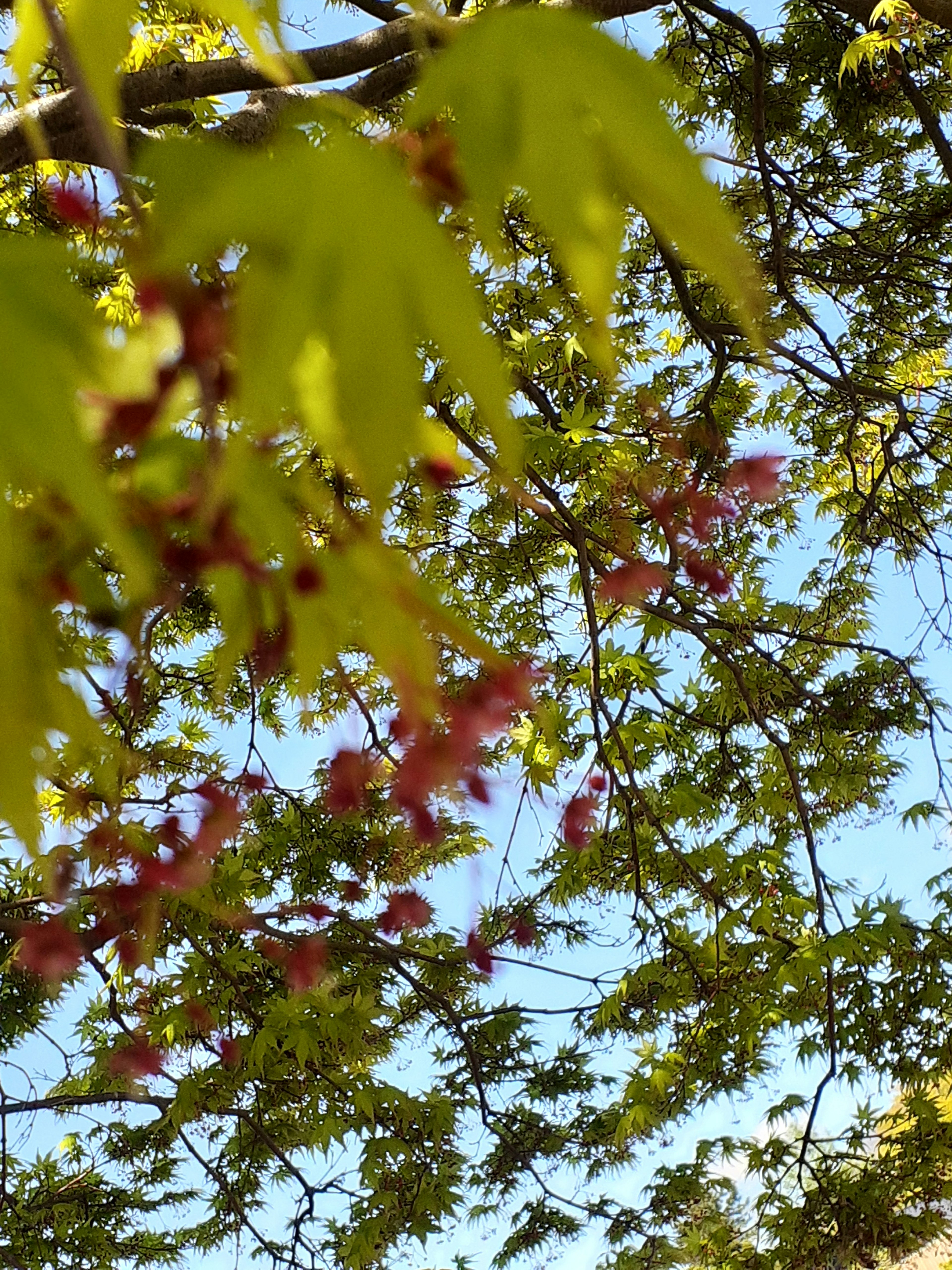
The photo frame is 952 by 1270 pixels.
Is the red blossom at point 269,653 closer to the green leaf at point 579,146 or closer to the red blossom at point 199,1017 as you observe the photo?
the green leaf at point 579,146

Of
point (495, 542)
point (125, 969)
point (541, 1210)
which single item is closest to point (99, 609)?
point (125, 969)

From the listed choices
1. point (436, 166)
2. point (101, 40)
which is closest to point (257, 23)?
point (101, 40)

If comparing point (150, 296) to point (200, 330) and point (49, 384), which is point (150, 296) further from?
point (49, 384)

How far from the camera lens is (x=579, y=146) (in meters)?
0.27

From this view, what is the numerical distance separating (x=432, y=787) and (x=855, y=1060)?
1675 mm

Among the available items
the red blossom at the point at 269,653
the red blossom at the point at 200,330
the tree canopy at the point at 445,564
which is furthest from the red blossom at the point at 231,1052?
the red blossom at the point at 200,330

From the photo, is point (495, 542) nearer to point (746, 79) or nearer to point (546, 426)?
point (546, 426)

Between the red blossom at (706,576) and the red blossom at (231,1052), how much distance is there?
118 centimetres

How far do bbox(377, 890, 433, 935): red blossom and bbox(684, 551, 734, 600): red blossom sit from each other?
0.66m

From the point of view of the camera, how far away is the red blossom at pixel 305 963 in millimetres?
1531

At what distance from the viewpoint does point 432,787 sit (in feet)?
2.60

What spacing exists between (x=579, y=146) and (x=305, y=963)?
145 cm

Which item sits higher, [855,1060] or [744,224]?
[744,224]

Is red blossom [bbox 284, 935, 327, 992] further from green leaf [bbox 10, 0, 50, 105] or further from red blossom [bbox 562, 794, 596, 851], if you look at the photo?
green leaf [bbox 10, 0, 50, 105]
